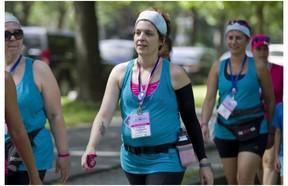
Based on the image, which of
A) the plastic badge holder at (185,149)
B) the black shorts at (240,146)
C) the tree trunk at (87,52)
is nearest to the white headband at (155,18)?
the plastic badge holder at (185,149)

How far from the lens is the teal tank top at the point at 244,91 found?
25.3 feet

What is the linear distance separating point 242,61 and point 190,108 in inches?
93.1

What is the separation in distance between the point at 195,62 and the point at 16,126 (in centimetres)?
3109

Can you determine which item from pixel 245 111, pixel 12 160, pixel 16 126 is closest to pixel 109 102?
pixel 12 160

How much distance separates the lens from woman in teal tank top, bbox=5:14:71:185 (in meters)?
5.75

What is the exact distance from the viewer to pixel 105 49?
31688mm

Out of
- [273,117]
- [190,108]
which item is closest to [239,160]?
[273,117]

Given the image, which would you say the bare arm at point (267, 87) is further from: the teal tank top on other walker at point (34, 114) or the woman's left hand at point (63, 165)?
the teal tank top on other walker at point (34, 114)

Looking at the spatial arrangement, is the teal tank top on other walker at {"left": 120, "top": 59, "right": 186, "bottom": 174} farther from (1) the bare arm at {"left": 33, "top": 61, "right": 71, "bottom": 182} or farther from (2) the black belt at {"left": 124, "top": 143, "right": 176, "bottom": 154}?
(1) the bare arm at {"left": 33, "top": 61, "right": 71, "bottom": 182}

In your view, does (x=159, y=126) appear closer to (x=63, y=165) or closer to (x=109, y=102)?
(x=109, y=102)

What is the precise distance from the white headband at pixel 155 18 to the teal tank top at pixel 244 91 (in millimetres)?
2257

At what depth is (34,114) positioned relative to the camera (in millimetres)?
5797

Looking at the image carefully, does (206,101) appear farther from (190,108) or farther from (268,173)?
(190,108)

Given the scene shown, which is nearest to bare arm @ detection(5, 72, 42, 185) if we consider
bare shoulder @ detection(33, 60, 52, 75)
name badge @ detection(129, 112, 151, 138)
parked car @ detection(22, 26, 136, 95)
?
name badge @ detection(129, 112, 151, 138)
